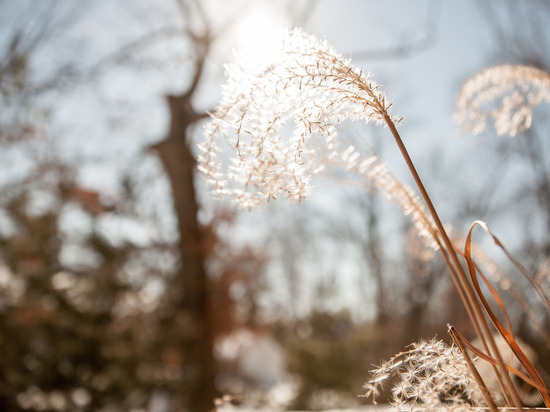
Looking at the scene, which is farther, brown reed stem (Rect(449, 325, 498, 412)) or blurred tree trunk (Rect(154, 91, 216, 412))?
blurred tree trunk (Rect(154, 91, 216, 412))

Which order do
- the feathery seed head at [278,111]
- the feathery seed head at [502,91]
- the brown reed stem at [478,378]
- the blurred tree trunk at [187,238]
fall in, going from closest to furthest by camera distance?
the brown reed stem at [478,378], the feathery seed head at [278,111], the feathery seed head at [502,91], the blurred tree trunk at [187,238]

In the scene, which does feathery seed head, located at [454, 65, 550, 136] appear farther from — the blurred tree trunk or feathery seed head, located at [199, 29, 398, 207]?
the blurred tree trunk

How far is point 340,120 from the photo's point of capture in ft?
1.96

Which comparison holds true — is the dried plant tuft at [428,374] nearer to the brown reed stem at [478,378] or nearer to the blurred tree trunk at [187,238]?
the brown reed stem at [478,378]

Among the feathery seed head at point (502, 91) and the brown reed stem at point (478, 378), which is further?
the feathery seed head at point (502, 91)

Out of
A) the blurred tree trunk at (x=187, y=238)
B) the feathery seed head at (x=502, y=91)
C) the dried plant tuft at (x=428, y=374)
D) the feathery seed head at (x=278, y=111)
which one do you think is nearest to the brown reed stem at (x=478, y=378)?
the dried plant tuft at (x=428, y=374)

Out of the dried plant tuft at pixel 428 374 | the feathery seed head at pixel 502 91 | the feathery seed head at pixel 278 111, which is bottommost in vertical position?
the dried plant tuft at pixel 428 374

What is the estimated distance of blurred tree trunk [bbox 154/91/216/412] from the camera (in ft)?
13.9

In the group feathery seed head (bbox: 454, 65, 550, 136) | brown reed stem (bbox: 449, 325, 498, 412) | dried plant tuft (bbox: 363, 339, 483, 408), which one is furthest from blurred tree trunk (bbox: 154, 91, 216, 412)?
brown reed stem (bbox: 449, 325, 498, 412)

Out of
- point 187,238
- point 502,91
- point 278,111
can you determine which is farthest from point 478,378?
point 187,238

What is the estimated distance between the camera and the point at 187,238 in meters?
4.41

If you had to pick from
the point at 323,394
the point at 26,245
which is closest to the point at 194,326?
the point at 26,245

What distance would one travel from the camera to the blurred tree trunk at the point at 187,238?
4.24 m

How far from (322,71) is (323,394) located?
24.5 ft
